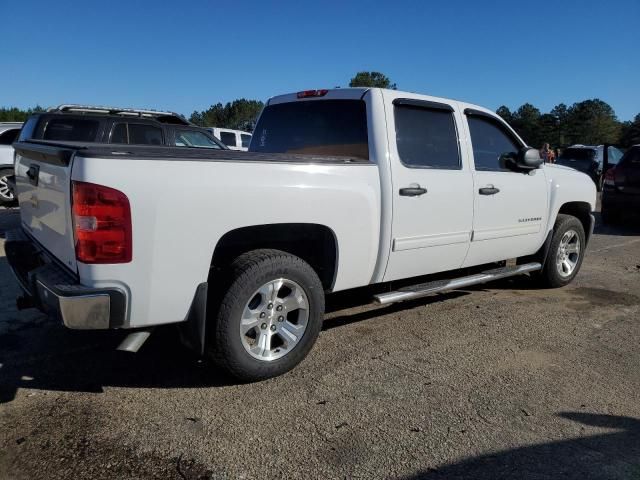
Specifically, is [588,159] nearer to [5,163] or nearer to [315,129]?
[315,129]

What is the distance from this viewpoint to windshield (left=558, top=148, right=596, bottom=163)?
741 inches

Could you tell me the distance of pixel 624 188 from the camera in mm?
10562

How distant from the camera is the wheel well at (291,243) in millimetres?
3262

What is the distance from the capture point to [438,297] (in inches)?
214

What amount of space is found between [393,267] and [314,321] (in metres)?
0.83

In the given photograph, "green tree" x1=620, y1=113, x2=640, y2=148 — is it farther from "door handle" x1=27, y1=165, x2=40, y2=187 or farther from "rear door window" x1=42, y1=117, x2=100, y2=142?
"door handle" x1=27, y1=165, x2=40, y2=187

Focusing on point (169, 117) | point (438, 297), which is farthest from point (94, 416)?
point (169, 117)

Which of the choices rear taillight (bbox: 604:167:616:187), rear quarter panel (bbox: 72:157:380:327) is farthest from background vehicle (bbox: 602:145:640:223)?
rear quarter panel (bbox: 72:157:380:327)

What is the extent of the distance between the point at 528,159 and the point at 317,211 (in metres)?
2.49

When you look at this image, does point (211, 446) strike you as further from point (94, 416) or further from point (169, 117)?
point (169, 117)

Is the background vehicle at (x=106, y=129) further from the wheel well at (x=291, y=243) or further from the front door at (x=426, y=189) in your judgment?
the wheel well at (x=291, y=243)

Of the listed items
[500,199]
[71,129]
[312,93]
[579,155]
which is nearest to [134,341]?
[312,93]

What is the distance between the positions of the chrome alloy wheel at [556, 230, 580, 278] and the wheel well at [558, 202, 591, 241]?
29cm

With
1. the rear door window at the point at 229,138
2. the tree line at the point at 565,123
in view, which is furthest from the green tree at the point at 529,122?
the rear door window at the point at 229,138
